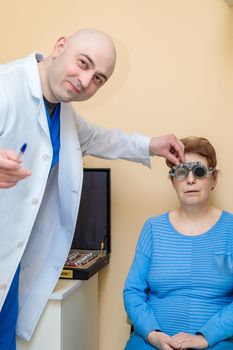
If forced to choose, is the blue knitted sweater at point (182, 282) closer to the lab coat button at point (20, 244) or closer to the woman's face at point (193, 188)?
the woman's face at point (193, 188)

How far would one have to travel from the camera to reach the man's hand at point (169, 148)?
168 centimetres

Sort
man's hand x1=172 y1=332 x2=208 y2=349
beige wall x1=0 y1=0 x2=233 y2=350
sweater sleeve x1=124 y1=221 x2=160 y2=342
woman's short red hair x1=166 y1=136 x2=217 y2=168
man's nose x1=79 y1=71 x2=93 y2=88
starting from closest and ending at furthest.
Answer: man's nose x1=79 y1=71 x2=93 y2=88, man's hand x1=172 y1=332 x2=208 y2=349, sweater sleeve x1=124 y1=221 x2=160 y2=342, woman's short red hair x1=166 y1=136 x2=217 y2=168, beige wall x1=0 y1=0 x2=233 y2=350

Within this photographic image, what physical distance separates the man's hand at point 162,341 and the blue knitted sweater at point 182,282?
0.02 m

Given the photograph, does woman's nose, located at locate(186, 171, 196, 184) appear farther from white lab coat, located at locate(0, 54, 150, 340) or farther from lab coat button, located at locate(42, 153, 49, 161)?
lab coat button, located at locate(42, 153, 49, 161)

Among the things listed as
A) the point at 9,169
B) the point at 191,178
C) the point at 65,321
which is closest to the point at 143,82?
the point at 191,178

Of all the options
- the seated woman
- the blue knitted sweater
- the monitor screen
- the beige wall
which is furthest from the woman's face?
the monitor screen

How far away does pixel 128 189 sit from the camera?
2.04m

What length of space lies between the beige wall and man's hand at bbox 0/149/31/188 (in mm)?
1029

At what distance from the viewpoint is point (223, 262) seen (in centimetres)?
165

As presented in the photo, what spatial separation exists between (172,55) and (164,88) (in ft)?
0.45

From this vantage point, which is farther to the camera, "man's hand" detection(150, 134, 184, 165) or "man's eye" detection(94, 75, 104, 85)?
"man's hand" detection(150, 134, 184, 165)

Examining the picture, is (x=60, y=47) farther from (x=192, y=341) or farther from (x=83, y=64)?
(x=192, y=341)

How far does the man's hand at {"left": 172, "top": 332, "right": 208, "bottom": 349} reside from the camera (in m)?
1.50

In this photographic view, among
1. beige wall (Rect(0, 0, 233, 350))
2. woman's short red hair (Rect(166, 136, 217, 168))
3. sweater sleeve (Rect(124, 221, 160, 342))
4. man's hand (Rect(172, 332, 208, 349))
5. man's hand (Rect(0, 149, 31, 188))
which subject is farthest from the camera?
beige wall (Rect(0, 0, 233, 350))
